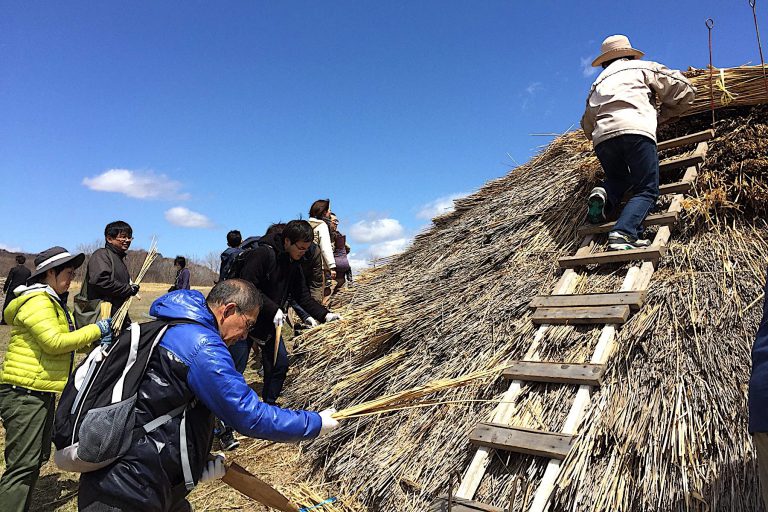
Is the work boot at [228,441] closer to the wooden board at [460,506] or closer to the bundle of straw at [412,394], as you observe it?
the bundle of straw at [412,394]

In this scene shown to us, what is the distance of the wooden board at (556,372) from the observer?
2.58 meters

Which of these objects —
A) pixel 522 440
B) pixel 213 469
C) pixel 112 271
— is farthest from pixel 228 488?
pixel 522 440

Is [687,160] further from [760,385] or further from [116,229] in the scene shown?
[116,229]

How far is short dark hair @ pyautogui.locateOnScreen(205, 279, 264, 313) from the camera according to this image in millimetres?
2184

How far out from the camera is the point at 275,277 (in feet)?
14.8

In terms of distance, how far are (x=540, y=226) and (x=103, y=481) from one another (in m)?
3.73

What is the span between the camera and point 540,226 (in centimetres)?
437

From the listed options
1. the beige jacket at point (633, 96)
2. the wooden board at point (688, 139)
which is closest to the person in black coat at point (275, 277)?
the beige jacket at point (633, 96)

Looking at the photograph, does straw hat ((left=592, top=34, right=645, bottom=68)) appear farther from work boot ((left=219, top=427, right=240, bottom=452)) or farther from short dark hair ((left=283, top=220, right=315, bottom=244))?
work boot ((left=219, top=427, right=240, bottom=452))

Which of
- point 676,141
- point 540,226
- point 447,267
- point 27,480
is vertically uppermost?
point 676,141

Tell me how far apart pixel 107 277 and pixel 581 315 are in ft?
13.5

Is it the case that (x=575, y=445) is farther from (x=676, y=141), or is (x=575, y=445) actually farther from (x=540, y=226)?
(x=676, y=141)

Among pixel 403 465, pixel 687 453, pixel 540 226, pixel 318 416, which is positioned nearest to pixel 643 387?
pixel 687 453

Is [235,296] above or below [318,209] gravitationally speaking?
below
